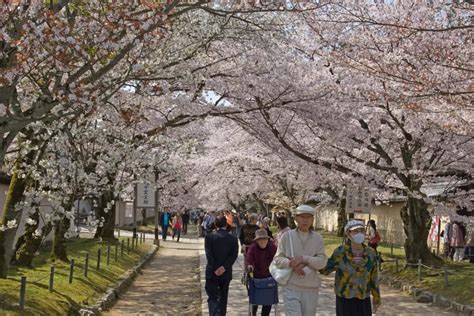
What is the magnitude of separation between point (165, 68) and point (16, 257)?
621cm

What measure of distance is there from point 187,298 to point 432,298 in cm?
530

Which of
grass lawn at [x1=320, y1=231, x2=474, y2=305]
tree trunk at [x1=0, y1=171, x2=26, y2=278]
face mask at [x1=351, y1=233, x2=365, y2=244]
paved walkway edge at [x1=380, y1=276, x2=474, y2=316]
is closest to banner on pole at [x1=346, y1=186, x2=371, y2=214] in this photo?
grass lawn at [x1=320, y1=231, x2=474, y2=305]

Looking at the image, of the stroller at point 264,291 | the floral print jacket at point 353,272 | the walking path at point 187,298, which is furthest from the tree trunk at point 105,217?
the floral print jacket at point 353,272

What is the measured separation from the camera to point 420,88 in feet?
31.5

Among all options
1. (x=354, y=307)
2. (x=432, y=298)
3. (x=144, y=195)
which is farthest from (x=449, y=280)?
(x=144, y=195)

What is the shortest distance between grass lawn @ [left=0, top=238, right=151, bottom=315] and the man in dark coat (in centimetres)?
236

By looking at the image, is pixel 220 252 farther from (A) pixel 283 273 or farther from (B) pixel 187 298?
(B) pixel 187 298

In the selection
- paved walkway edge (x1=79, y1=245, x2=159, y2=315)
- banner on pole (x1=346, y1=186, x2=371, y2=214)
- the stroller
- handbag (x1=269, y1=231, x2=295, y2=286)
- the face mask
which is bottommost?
paved walkway edge (x1=79, y1=245, x2=159, y2=315)

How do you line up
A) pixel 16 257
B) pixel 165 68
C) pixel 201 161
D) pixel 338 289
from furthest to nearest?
pixel 201 161, pixel 16 257, pixel 165 68, pixel 338 289

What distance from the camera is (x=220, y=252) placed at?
822 cm

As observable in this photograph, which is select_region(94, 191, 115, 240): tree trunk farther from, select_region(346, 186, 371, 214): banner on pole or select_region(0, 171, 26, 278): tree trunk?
select_region(0, 171, 26, 278): tree trunk

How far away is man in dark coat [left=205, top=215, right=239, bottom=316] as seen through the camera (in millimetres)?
8227

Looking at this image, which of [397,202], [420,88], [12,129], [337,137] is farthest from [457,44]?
[397,202]

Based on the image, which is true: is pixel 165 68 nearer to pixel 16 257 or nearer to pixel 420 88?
pixel 420 88
